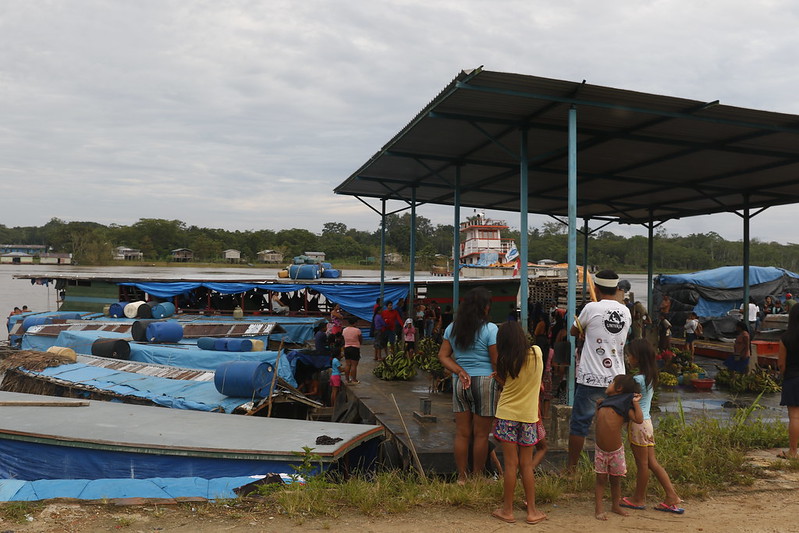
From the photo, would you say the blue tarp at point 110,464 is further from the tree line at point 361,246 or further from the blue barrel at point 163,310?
the tree line at point 361,246

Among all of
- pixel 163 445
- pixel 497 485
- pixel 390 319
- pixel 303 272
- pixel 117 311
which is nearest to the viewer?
pixel 497 485

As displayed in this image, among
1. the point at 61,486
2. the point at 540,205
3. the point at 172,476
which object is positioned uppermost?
the point at 540,205

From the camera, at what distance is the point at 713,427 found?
5770 mm

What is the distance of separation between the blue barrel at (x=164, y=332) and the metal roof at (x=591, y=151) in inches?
224

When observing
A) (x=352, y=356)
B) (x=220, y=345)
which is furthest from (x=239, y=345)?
(x=352, y=356)

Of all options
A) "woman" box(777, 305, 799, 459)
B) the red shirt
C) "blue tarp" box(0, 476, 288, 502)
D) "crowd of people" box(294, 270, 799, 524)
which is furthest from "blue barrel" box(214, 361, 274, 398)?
"woman" box(777, 305, 799, 459)

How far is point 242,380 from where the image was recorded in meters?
9.10

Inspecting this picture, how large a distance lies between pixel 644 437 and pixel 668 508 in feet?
→ 1.94

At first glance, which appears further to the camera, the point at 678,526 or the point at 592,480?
the point at 592,480

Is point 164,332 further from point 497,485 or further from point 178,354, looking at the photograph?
point 497,485

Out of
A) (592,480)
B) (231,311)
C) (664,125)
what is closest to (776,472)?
(592,480)

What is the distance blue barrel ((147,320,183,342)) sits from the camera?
14.3 metres

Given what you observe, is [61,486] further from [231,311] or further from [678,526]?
[231,311]

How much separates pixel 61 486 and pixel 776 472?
20.5 feet
